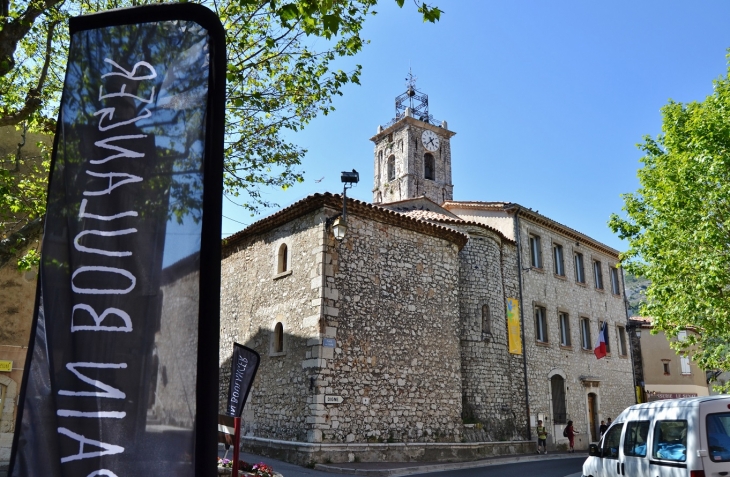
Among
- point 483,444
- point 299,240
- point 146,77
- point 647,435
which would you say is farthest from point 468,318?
point 146,77

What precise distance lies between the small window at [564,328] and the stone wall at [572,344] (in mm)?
170

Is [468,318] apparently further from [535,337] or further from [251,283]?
[251,283]

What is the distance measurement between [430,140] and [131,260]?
41539mm

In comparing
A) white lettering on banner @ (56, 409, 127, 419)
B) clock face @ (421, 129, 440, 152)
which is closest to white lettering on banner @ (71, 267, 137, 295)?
white lettering on banner @ (56, 409, 127, 419)

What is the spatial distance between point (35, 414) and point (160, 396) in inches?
20.8

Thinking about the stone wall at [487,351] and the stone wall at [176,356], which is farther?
the stone wall at [487,351]

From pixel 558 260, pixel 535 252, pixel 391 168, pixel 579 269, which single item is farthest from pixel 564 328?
pixel 391 168

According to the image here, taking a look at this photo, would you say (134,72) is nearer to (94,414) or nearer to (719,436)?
(94,414)

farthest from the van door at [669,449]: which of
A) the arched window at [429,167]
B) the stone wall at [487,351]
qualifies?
the arched window at [429,167]

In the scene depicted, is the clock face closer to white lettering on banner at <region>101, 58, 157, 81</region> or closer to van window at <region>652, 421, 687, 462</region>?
van window at <region>652, 421, 687, 462</region>

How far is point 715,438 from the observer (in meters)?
6.18

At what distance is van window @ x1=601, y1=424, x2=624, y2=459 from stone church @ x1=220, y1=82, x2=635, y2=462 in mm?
6400

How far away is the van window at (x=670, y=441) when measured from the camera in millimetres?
6387

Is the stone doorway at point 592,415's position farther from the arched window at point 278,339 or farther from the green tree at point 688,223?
the arched window at point 278,339
